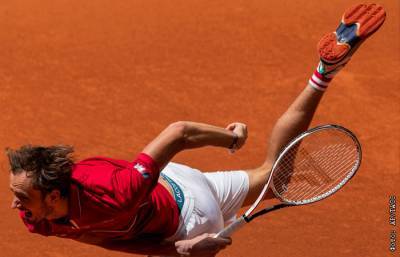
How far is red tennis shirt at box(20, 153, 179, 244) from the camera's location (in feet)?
17.8

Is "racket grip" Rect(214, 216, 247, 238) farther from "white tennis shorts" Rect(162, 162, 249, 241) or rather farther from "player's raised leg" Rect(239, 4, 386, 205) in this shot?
"player's raised leg" Rect(239, 4, 386, 205)

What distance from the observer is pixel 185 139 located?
227 inches

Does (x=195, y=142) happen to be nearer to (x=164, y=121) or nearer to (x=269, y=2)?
(x=164, y=121)

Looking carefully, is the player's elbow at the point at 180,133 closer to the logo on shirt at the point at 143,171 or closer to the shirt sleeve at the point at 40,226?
the logo on shirt at the point at 143,171

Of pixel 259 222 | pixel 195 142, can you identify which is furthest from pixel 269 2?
pixel 195 142

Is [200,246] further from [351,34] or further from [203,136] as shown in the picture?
[351,34]

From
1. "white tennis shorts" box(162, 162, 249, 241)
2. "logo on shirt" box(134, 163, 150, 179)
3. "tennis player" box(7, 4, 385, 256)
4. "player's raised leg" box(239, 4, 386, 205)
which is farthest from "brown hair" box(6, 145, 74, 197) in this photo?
"player's raised leg" box(239, 4, 386, 205)

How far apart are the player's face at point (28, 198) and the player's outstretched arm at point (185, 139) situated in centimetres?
69

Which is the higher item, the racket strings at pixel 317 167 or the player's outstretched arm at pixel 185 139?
the player's outstretched arm at pixel 185 139

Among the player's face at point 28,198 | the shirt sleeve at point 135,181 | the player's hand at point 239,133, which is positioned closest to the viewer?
the player's face at point 28,198

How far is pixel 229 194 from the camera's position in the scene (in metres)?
6.50

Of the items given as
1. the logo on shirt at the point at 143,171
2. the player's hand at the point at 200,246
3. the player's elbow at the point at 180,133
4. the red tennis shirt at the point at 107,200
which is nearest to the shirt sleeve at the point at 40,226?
the red tennis shirt at the point at 107,200

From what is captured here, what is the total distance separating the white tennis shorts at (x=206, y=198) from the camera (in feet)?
20.0

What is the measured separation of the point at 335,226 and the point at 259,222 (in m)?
0.64
